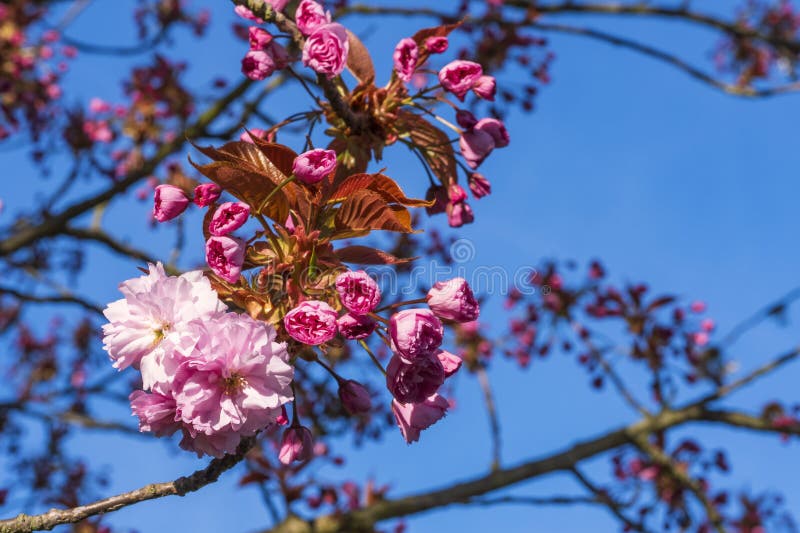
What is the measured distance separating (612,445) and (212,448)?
324 cm

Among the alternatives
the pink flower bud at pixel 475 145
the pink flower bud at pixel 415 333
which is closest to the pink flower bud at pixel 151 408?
the pink flower bud at pixel 415 333

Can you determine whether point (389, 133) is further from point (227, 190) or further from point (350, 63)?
point (227, 190)

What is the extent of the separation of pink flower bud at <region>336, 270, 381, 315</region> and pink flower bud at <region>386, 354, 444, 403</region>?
0.15m

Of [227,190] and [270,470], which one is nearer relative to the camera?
[227,190]

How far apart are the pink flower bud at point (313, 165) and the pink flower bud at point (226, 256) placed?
0.20 meters

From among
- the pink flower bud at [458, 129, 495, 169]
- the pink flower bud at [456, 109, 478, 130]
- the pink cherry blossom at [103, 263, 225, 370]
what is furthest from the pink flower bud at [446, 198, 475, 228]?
the pink cherry blossom at [103, 263, 225, 370]

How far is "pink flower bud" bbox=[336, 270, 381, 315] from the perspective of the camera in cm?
154

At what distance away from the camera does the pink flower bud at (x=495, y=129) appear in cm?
216

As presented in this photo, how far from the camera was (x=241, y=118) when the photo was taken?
483cm

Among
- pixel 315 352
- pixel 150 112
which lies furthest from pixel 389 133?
pixel 150 112

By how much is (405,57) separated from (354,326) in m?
0.84

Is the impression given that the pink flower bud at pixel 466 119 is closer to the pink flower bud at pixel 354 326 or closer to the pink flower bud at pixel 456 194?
the pink flower bud at pixel 456 194

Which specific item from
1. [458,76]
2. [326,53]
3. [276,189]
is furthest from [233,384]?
[458,76]

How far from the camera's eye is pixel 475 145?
2129 millimetres
